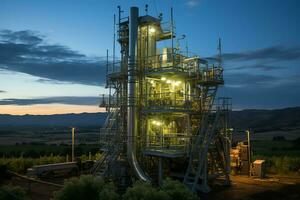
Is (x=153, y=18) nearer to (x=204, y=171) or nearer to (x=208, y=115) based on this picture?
(x=208, y=115)

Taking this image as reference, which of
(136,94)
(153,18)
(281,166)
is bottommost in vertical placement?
(281,166)

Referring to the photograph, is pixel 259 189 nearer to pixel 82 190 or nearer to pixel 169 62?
pixel 169 62

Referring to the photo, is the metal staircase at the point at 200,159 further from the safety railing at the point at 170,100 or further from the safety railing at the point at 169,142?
the safety railing at the point at 170,100

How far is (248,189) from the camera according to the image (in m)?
21.2

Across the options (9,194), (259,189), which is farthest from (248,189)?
(9,194)

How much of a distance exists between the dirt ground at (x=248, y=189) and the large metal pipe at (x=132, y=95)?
174 inches

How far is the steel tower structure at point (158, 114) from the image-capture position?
2170cm

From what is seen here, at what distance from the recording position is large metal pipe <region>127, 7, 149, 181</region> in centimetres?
2199

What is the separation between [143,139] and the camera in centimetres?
2297

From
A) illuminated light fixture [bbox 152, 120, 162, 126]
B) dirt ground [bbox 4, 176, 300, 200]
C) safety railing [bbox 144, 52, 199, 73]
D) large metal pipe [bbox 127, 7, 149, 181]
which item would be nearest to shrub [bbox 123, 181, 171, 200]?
dirt ground [bbox 4, 176, 300, 200]

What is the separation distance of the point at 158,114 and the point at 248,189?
6.78 metres

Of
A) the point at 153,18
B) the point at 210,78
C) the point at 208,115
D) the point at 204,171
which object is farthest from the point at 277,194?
the point at 153,18

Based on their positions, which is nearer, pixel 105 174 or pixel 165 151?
pixel 165 151

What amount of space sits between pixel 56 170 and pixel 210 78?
39.8ft
